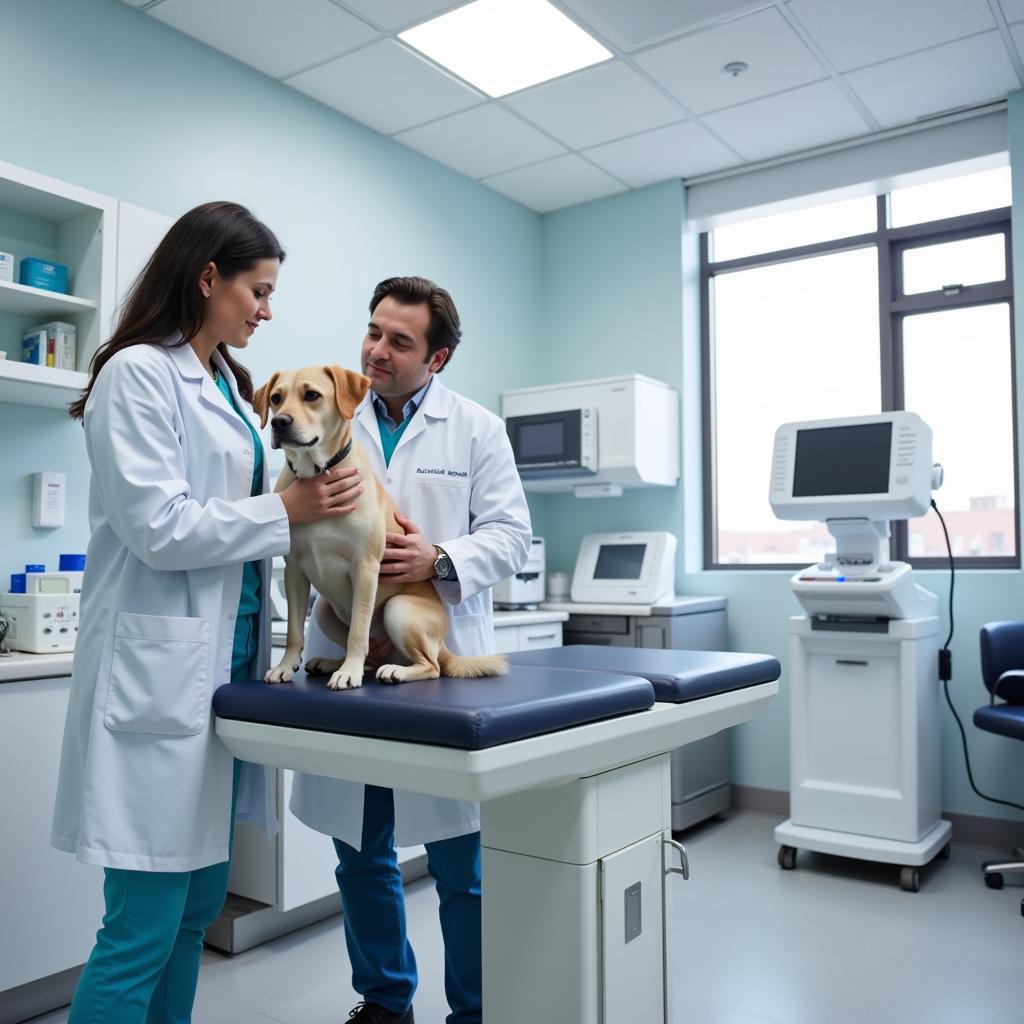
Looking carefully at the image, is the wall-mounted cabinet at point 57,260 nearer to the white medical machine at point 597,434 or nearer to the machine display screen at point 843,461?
the white medical machine at point 597,434

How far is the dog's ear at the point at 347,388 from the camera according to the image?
141 cm

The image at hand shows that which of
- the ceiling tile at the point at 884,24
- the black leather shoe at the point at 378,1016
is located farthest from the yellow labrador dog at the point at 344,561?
the ceiling tile at the point at 884,24

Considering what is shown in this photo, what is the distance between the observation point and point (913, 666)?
9.98 ft

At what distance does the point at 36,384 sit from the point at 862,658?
2596mm

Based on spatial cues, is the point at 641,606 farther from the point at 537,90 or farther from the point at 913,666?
the point at 537,90

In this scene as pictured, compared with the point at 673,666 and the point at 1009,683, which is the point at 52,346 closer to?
the point at 673,666

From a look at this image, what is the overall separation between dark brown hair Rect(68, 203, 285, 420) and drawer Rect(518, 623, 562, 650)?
2164mm

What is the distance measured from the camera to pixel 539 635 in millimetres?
3564

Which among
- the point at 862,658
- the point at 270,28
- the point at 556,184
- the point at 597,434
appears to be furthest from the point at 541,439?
the point at 270,28

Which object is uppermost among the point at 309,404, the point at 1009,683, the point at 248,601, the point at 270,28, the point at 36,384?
the point at 270,28

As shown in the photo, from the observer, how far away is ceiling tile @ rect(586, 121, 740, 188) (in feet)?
12.3

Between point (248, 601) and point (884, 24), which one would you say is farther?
point (884, 24)

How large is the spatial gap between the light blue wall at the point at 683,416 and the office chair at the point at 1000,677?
29 centimetres

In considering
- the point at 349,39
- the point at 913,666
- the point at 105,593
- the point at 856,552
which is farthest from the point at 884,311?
the point at 105,593
